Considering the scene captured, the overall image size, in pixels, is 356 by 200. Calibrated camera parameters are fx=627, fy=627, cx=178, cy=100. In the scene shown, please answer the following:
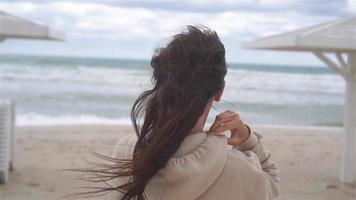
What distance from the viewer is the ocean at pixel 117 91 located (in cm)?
1555

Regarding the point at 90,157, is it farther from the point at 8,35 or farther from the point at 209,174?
the point at 209,174

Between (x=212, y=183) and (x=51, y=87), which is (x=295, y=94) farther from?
(x=212, y=183)

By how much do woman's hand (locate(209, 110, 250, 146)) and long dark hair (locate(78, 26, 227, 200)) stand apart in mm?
52

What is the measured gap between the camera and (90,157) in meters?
7.39

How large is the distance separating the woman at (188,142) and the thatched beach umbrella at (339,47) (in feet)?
14.3

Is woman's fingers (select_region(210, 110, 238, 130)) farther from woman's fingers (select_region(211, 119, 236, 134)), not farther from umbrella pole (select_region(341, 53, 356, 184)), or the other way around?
umbrella pole (select_region(341, 53, 356, 184))

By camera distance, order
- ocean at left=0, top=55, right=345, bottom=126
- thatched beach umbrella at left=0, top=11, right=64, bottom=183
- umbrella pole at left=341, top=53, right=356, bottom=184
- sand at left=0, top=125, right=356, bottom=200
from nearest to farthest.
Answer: thatched beach umbrella at left=0, top=11, right=64, bottom=183 → sand at left=0, top=125, right=356, bottom=200 → umbrella pole at left=341, top=53, right=356, bottom=184 → ocean at left=0, top=55, right=345, bottom=126

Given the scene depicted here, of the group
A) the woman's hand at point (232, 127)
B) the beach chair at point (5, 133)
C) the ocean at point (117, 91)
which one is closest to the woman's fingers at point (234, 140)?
the woman's hand at point (232, 127)

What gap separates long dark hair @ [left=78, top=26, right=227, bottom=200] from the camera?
1.03 m

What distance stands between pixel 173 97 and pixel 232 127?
13 centimetres

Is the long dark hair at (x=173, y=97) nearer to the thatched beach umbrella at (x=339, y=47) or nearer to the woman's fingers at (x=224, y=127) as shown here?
the woman's fingers at (x=224, y=127)

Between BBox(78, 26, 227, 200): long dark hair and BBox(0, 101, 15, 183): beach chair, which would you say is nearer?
BBox(78, 26, 227, 200): long dark hair

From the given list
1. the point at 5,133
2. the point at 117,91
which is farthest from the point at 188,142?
the point at 117,91

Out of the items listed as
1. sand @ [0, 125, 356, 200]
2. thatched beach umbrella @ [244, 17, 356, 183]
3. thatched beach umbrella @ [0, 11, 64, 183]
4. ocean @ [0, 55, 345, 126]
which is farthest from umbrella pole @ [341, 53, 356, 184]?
ocean @ [0, 55, 345, 126]
